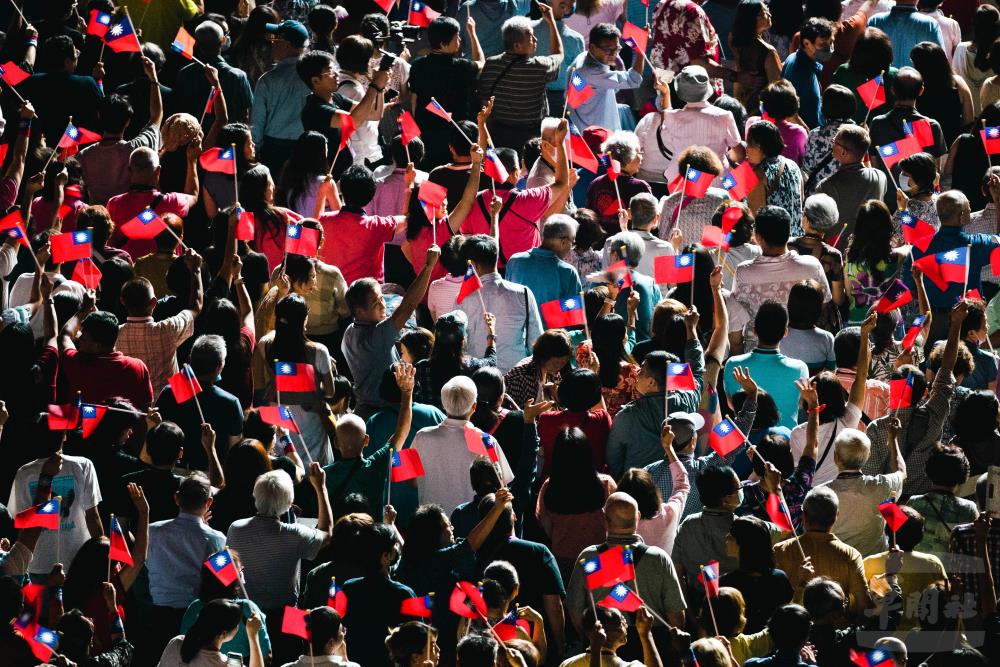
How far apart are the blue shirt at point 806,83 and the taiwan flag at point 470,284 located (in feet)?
13.2

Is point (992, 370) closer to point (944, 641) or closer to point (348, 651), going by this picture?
point (944, 641)

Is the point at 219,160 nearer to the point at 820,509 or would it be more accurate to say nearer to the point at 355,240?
the point at 355,240

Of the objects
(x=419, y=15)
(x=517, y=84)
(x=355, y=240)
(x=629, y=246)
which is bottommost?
(x=419, y=15)

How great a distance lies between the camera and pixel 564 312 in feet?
38.2

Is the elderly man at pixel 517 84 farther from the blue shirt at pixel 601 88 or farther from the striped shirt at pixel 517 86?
the blue shirt at pixel 601 88

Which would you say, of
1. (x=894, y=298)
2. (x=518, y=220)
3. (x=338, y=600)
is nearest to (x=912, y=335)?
(x=894, y=298)

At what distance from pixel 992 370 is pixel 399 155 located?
4.13 m

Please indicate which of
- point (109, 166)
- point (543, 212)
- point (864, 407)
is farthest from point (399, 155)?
point (864, 407)

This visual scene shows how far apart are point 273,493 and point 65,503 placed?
1146 millimetres

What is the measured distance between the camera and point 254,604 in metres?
9.02

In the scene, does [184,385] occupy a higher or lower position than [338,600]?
lower

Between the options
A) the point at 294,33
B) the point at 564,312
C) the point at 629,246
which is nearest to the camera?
the point at 564,312

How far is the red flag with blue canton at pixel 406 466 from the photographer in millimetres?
10016

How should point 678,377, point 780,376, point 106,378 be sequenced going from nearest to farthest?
point 678,377, point 106,378, point 780,376
